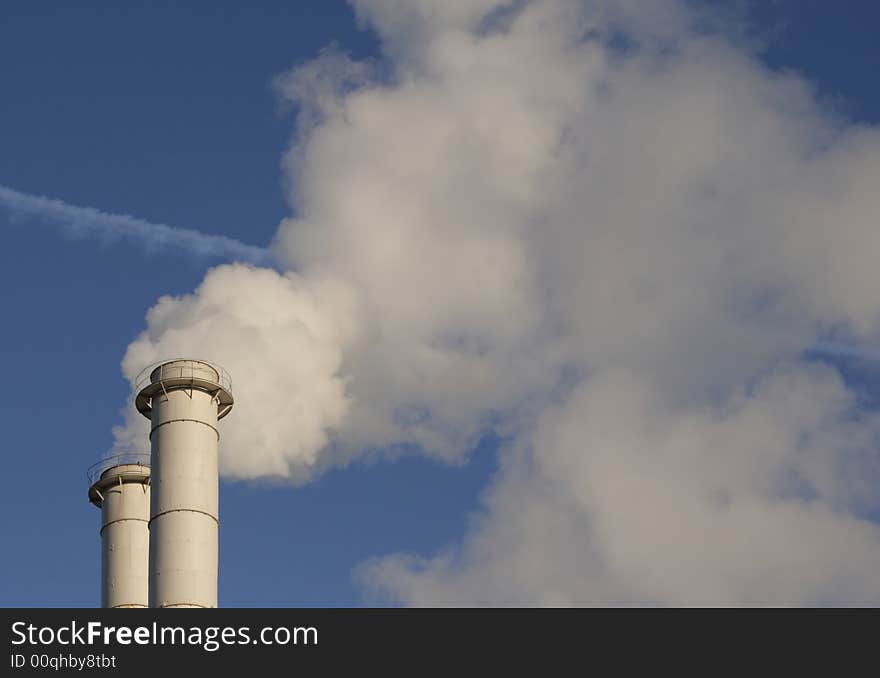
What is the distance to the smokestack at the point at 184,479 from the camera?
212ft

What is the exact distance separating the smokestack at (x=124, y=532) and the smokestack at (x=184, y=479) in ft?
29.7

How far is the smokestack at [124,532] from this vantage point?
76500 millimetres

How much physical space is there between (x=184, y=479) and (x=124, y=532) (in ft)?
40.6

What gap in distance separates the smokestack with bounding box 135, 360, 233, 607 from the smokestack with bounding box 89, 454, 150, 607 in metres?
9.04

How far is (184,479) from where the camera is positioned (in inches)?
2621

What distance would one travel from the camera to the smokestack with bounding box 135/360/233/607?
6475cm

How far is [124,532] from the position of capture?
254 ft

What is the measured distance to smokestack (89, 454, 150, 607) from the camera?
76.5 metres
